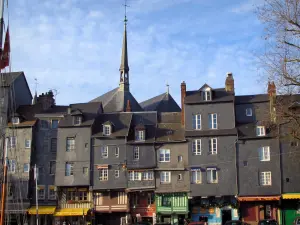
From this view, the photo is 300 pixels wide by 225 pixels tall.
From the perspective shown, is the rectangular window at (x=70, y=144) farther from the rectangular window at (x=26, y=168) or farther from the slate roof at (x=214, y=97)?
the slate roof at (x=214, y=97)

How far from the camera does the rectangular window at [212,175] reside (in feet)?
169

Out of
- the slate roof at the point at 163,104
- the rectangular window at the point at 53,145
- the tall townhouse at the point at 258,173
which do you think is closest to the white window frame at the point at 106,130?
the rectangular window at the point at 53,145

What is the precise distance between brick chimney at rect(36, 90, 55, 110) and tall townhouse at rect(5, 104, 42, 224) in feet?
8.13

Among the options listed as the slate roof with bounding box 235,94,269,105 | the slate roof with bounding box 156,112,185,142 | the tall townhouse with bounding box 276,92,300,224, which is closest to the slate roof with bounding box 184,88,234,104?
the slate roof with bounding box 235,94,269,105

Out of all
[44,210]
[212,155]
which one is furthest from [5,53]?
[212,155]

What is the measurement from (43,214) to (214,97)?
947 inches

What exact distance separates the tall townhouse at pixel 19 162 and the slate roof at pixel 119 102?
18.2 m

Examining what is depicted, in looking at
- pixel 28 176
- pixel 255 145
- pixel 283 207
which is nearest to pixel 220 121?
pixel 255 145

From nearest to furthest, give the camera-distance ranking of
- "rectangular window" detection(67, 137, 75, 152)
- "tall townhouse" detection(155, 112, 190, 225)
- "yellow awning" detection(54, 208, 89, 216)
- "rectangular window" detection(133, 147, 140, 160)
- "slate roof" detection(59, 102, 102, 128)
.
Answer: "tall townhouse" detection(155, 112, 190, 225), "yellow awning" detection(54, 208, 89, 216), "rectangular window" detection(133, 147, 140, 160), "rectangular window" detection(67, 137, 75, 152), "slate roof" detection(59, 102, 102, 128)

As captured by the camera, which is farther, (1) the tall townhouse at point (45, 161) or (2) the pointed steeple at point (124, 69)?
(2) the pointed steeple at point (124, 69)

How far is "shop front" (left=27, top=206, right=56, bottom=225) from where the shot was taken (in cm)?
5469

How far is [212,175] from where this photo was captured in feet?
170

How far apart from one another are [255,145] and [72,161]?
2108 cm

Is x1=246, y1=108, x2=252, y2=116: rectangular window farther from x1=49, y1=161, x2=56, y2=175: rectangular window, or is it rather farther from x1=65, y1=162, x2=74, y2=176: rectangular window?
x1=49, y1=161, x2=56, y2=175: rectangular window
